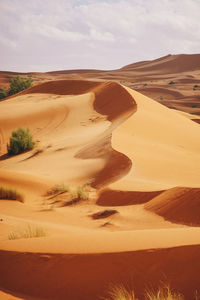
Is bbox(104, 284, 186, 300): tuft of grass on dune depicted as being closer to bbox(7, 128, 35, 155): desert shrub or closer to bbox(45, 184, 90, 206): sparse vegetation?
bbox(45, 184, 90, 206): sparse vegetation

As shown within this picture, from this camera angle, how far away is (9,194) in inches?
381

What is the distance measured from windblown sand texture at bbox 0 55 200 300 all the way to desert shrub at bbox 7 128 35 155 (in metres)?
0.45

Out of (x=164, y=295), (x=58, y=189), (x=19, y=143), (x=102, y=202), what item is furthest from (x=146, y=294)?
(x=19, y=143)

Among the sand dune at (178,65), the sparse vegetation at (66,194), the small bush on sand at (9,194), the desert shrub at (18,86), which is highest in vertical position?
the sand dune at (178,65)

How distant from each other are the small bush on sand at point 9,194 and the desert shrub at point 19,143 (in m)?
9.34

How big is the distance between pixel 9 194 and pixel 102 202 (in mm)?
2528

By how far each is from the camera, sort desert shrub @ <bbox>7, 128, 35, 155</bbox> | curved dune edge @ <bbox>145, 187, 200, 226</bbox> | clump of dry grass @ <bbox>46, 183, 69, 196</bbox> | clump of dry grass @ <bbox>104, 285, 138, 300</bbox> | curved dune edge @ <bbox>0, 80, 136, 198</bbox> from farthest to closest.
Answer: desert shrub @ <bbox>7, 128, 35, 155</bbox> → curved dune edge @ <bbox>0, 80, 136, 198</bbox> → clump of dry grass @ <bbox>46, 183, 69, 196</bbox> → curved dune edge @ <bbox>145, 187, 200, 226</bbox> → clump of dry grass @ <bbox>104, 285, 138, 300</bbox>

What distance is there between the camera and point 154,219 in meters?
7.42

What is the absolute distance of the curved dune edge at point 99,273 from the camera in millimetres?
3641

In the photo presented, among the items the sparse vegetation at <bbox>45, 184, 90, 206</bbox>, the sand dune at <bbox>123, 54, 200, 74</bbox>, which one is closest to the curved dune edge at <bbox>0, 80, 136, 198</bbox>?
the sparse vegetation at <bbox>45, 184, 90, 206</bbox>

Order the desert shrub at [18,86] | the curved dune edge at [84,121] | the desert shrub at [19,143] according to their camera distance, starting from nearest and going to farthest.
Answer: the curved dune edge at [84,121], the desert shrub at [19,143], the desert shrub at [18,86]

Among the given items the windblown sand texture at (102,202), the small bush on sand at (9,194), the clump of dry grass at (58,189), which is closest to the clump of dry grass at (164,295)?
the windblown sand texture at (102,202)

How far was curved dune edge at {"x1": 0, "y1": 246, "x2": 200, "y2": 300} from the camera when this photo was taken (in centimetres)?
364

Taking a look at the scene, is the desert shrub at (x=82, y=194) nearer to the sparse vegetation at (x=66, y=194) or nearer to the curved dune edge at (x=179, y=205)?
the sparse vegetation at (x=66, y=194)
